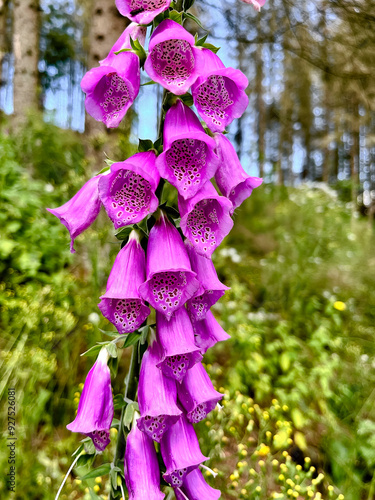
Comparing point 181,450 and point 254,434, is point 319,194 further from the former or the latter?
point 181,450

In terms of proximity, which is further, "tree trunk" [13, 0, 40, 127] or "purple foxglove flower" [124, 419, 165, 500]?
"tree trunk" [13, 0, 40, 127]

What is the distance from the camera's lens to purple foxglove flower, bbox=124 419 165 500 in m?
1.04

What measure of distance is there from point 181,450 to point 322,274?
13.1ft

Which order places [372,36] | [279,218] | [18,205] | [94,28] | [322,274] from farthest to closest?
[279,218], [372,36], [322,274], [94,28], [18,205]

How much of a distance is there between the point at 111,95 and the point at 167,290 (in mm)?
565

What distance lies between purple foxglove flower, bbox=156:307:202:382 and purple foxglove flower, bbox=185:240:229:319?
0.15 ft

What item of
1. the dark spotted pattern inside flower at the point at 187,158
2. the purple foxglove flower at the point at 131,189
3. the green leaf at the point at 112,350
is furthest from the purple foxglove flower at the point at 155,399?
the dark spotted pattern inside flower at the point at 187,158

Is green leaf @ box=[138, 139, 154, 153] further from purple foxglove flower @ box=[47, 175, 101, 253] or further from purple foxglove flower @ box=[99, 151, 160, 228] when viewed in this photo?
purple foxglove flower @ box=[47, 175, 101, 253]

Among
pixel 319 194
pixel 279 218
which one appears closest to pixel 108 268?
pixel 279 218

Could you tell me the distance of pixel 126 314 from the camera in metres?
1.05

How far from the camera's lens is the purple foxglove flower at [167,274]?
0.98m

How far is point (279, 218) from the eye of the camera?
6.69 m

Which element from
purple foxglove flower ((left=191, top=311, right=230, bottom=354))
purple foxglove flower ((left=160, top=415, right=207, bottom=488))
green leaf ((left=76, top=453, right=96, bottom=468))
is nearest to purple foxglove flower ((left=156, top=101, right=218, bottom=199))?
purple foxglove flower ((left=191, top=311, right=230, bottom=354))

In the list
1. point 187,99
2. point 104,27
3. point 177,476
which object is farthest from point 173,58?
point 104,27
